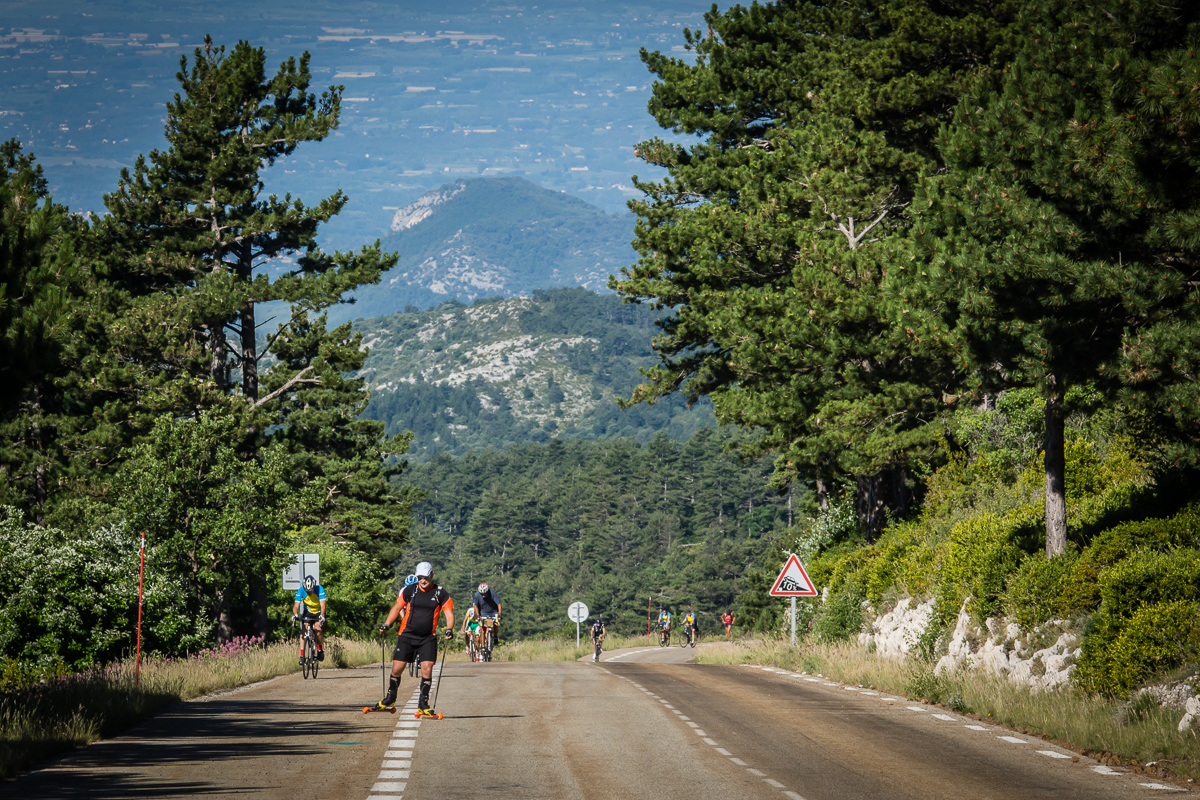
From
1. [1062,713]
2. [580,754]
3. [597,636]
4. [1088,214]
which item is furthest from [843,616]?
[597,636]

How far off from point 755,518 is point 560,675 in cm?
13594

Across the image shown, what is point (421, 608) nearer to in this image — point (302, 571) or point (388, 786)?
point (388, 786)

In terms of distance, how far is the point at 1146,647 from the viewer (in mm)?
13320

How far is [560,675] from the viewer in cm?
2736

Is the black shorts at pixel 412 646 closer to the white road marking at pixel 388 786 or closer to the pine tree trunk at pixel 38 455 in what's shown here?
the white road marking at pixel 388 786

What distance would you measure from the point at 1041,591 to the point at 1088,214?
194 inches

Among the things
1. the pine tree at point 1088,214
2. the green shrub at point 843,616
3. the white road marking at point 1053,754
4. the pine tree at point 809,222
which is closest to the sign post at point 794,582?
the green shrub at point 843,616

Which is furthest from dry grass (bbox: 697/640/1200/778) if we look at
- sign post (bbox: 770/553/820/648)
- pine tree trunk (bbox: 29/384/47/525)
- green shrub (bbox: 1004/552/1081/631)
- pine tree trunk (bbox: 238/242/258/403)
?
pine tree trunk (bbox: 29/384/47/525)

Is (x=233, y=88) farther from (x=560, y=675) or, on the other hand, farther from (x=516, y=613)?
Answer: (x=516, y=613)

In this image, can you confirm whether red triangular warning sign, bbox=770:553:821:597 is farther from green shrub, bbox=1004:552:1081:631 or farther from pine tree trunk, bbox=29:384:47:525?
pine tree trunk, bbox=29:384:47:525

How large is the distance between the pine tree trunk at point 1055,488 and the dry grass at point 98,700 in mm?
12294

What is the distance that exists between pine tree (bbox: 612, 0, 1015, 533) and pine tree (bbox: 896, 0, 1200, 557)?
15.1 feet

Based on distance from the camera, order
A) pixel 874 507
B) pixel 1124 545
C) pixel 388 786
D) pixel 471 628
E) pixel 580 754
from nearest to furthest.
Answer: pixel 388 786 → pixel 580 754 → pixel 1124 545 → pixel 874 507 → pixel 471 628

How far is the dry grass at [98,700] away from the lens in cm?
1226
